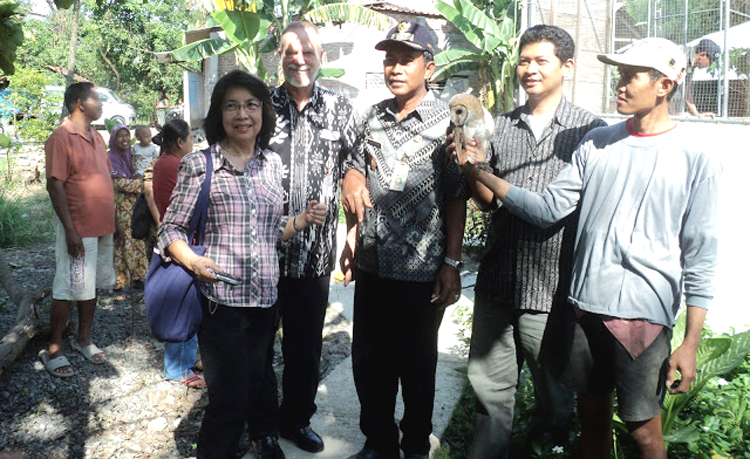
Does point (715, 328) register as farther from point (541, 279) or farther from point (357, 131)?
point (357, 131)

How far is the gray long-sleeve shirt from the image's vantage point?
2.13 meters

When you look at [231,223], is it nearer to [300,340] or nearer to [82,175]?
[300,340]

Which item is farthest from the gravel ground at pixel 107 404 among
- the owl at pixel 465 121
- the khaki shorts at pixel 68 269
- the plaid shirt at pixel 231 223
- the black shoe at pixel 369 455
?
the owl at pixel 465 121

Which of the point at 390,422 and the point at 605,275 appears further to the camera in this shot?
the point at 390,422

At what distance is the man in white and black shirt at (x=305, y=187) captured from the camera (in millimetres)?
3049

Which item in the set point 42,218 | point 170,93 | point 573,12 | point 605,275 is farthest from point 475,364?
point 170,93

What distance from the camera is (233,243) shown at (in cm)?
259

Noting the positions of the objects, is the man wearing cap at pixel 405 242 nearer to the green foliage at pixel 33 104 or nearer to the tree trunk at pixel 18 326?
the tree trunk at pixel 18 326

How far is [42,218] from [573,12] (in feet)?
27.2

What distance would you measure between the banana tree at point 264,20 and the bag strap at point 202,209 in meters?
6.69

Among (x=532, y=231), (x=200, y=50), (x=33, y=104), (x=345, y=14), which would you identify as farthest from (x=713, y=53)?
(x=200, y=50)

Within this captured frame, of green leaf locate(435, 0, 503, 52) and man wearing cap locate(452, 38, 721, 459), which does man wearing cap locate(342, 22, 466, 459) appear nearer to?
man wearing cap locate(452, 38, 721, 459)

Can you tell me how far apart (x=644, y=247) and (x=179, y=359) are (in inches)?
127

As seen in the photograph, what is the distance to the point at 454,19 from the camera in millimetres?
12047
